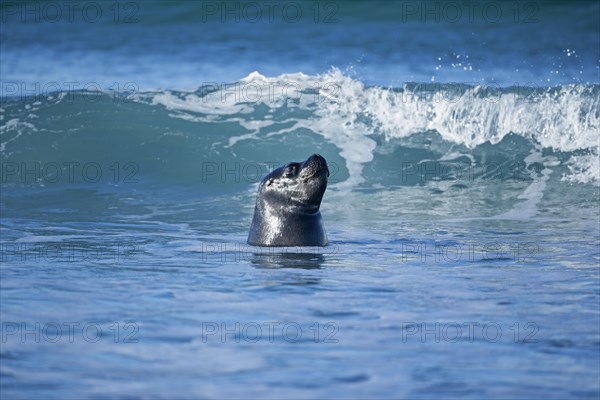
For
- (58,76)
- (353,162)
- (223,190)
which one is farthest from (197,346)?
(58,76)

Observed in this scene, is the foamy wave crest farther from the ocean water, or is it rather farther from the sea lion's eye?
the sea lion's eye

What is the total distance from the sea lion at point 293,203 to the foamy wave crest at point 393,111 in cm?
666

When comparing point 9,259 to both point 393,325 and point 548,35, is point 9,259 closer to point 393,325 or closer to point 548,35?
point 393,325

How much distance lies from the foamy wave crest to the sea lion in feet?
21.9

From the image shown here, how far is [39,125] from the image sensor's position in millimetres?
18203

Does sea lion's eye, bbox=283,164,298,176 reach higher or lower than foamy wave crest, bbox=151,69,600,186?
lower

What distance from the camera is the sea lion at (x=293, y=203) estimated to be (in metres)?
10.1

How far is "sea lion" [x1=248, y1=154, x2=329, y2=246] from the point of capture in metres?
10.1

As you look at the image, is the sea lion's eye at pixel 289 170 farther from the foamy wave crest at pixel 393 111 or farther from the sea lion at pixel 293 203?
the foamy wave crest at pixel 393 111

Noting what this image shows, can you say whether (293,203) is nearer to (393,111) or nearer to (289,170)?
(289,170)

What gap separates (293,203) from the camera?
33.4 ft

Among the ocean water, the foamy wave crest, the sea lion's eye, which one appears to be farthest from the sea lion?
the foamy wave crest

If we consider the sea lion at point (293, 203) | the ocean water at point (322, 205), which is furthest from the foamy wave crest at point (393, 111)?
the sea lion at point (293, 203)

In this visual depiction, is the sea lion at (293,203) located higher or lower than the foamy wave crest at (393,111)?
lower
